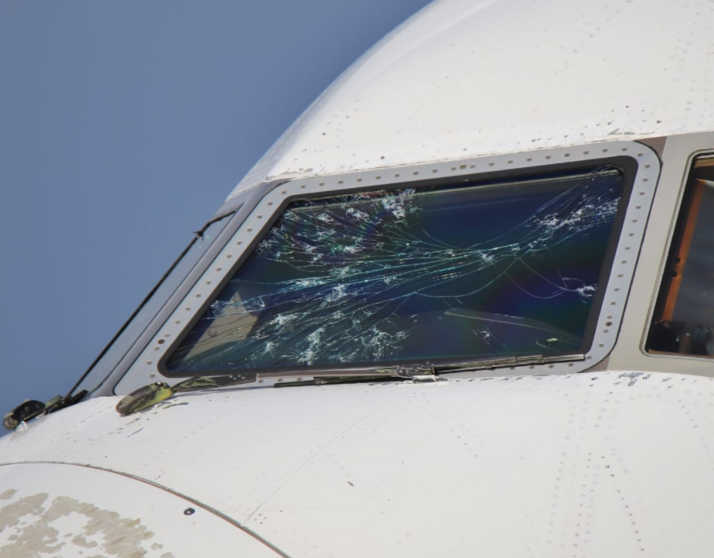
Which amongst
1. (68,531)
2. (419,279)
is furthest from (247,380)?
(68,531)

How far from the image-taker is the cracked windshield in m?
3.44

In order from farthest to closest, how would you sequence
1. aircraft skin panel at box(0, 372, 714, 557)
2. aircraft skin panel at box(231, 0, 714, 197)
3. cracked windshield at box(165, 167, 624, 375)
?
aircraft skin panel at box(231, 0, 714, 197), cracked windshield at box(165, 167, 624, 375), aircraft skin panel at box(0, 372, 714, 557)

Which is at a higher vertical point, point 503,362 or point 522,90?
point 522,90

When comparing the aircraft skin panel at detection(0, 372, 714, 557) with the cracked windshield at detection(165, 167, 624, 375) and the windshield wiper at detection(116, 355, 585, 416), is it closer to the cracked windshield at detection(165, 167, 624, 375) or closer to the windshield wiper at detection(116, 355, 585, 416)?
the windshield wiper at detection(116, 355, 585, 416)

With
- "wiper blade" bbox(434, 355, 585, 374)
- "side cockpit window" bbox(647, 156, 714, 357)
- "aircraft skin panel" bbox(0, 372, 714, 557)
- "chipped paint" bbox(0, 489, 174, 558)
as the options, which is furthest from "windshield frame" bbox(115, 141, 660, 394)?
"chipped paint" bbox(0, 489, 174, 558)

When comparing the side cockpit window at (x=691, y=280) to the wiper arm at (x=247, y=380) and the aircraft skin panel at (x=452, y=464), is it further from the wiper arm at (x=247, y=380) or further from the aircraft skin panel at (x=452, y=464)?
the wiper arm at (x=247, y=380)

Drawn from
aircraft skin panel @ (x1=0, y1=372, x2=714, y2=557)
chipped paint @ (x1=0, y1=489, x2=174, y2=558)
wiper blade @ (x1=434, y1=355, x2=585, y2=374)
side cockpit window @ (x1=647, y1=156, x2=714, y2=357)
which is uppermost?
side cockpit window @ (x1=647, y1=156, x2=714, y2=357)

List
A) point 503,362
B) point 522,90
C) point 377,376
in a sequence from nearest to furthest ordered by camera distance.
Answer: point 503,362 → point 377,376 → point 522,90

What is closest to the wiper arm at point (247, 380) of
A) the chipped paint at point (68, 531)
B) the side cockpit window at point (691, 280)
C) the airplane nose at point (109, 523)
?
the airplane nose at point (109, 523)

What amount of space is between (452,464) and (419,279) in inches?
44.5

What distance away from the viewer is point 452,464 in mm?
2748

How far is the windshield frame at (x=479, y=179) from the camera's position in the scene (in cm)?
324

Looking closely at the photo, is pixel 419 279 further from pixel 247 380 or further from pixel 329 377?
pixel 247 380

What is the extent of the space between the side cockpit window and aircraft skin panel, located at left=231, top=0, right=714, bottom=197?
33 centimetres
